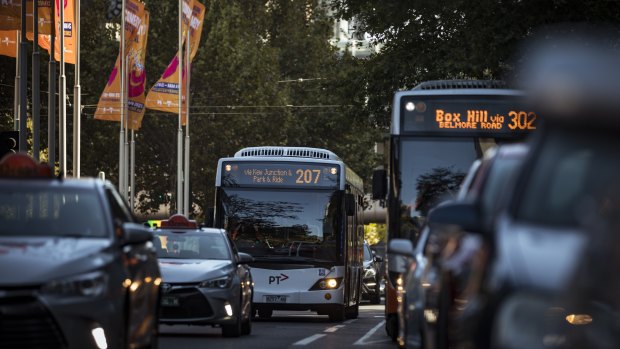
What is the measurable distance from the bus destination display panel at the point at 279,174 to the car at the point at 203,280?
6500 mm

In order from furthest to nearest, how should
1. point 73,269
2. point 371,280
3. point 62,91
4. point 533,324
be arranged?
point 371,280, point 62,91, point 73,269, point 533,324

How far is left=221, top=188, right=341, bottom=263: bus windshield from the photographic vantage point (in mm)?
30344

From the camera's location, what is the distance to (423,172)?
67.8ft

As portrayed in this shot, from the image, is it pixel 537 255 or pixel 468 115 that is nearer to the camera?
pixel 537 255

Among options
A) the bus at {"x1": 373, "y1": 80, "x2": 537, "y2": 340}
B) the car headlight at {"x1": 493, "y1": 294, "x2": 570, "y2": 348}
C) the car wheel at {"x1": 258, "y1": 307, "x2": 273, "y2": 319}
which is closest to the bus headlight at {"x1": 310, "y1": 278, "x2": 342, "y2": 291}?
the car wheel at {"x1": 258, "y1": 307, "x2": 273, "y2": 319}

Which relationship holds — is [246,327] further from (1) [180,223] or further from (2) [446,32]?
(2) [446,32]

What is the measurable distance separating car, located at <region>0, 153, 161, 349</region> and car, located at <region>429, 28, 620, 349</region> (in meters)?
4.51

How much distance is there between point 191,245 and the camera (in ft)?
75.7

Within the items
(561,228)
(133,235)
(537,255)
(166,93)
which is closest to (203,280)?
(133,235)

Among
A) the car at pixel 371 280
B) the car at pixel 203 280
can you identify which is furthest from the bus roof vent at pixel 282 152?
the car at pixel 371 280

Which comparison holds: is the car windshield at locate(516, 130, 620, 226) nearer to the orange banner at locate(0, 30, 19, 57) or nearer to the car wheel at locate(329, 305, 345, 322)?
the car wheel at locate(329, 305, 345, 322)

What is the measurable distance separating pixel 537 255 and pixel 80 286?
559 centimetres

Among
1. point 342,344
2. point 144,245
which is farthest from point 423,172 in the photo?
point 144,245

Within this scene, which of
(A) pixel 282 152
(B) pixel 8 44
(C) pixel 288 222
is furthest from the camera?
(B) pixel 8 44
